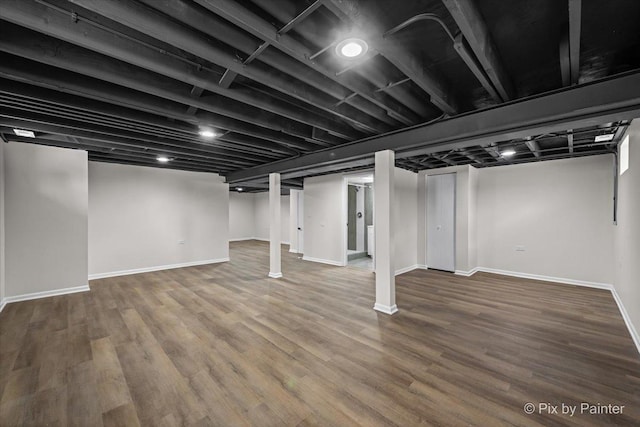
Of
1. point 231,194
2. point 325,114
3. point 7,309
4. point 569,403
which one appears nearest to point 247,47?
point 325,114

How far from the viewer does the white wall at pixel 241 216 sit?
40.4 ft

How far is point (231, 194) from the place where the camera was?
40.2ft

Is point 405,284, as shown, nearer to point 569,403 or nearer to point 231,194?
point 569,403

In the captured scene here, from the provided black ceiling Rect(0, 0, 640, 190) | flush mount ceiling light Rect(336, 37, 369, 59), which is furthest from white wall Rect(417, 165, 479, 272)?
flush mount ceiling light Rect(336, 37, 369, 59)

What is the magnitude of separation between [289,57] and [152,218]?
19.6 feet

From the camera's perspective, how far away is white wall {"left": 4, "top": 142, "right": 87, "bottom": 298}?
4090 mm

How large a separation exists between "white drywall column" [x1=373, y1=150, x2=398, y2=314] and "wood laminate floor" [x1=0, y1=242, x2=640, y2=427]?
247mm

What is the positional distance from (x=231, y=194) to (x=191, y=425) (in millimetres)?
11352

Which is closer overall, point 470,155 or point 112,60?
point 112,60

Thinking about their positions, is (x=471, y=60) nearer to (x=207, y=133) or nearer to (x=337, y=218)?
(x=207, y=133)

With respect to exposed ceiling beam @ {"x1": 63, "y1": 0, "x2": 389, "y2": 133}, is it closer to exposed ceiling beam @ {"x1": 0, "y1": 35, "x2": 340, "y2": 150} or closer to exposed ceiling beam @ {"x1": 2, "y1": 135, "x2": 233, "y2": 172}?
exposed ceiling beam @ {"x1": 0, "y1": 35, "x2": 340, "y2": 150}

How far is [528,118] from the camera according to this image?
2438 millimetres

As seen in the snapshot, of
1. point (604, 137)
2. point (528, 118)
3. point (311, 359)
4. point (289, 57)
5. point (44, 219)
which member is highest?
point (289, 57)

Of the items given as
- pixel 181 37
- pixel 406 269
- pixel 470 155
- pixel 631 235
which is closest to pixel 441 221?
pixel 406 269
